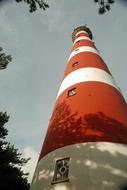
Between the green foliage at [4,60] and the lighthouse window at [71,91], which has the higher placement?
the green foliage at [4,60]

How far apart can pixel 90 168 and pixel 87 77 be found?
16.7 feet

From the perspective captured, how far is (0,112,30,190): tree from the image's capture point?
1490 centimetres

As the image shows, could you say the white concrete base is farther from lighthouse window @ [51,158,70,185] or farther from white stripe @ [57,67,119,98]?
white stripe @ [57,67,119,98]

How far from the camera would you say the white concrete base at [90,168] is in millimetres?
8453

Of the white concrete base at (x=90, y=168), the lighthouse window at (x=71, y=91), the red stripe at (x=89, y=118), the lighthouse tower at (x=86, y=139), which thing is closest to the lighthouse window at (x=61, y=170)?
the lighthouse tower at (x=86, y=139)

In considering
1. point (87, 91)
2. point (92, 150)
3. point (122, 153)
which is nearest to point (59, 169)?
point (92, 150)

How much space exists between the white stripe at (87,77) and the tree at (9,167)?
496cm

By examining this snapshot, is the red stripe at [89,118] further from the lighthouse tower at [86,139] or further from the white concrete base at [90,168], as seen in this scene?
the white concrete base at [90,168]

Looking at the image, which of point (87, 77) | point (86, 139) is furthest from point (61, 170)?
point (87, 77)

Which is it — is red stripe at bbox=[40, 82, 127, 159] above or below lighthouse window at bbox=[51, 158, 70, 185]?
above

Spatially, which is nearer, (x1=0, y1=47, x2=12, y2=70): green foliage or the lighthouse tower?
the lighthouse tower

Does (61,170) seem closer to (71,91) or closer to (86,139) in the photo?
(86,139)

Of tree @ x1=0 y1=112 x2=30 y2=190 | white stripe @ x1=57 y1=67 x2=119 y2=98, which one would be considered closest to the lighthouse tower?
white stripe @ x1=57 y1=67 x2=119 y2=98

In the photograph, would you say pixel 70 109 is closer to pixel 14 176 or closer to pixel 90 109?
pixel 90 109
